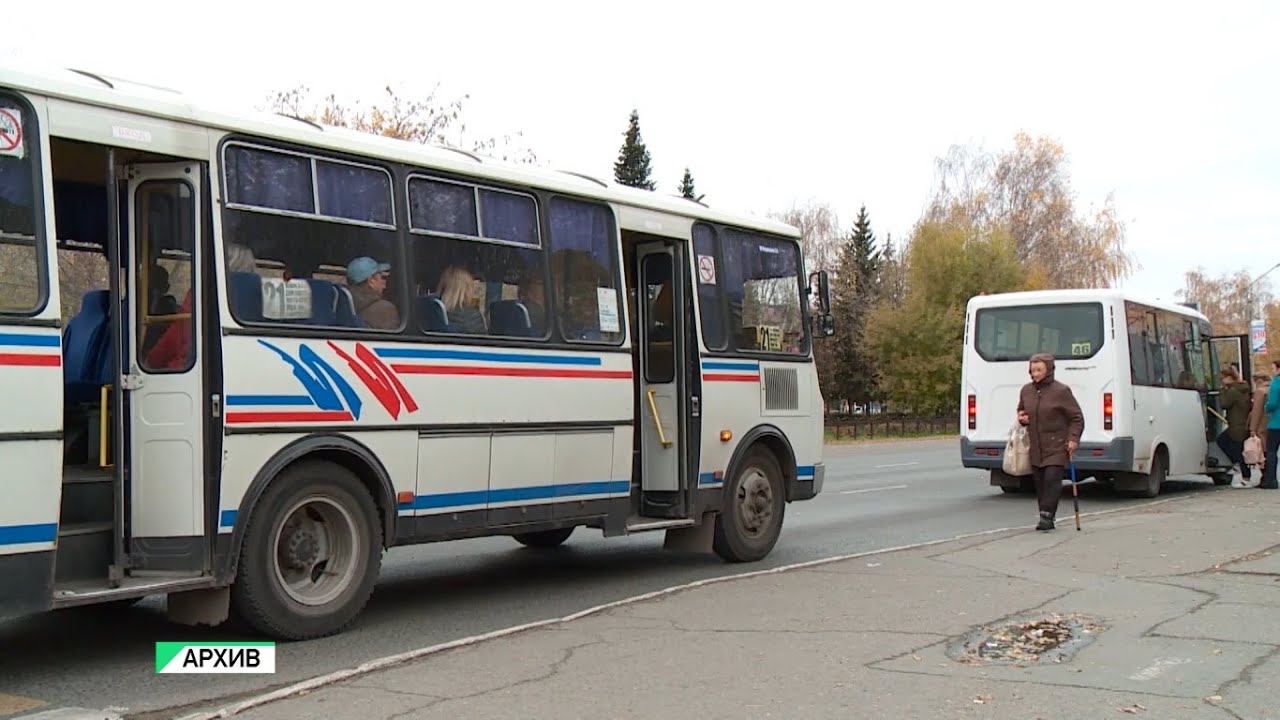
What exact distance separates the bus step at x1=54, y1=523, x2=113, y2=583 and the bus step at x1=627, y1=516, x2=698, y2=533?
4264 mm

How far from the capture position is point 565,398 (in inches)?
383

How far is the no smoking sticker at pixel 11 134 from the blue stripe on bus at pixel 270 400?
1.63 m

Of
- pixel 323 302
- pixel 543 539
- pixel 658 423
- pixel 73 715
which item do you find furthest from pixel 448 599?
pixel 73 715

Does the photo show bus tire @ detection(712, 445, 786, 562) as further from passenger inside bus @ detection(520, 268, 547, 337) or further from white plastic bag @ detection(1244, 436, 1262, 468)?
white plastic bag @ detection(1244, 436, 1262, 468)

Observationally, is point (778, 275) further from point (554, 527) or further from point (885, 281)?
point (885, 281)

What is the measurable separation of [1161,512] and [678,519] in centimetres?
728

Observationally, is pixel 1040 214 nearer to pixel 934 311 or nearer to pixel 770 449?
pixel 934 311

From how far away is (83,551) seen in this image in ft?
23.1

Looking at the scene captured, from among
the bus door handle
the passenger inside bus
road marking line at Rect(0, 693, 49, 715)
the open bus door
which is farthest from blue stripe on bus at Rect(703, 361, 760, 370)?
the open bus door

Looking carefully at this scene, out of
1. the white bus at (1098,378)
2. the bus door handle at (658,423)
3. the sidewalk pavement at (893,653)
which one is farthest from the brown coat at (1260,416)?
the bus door handle at (658,423)

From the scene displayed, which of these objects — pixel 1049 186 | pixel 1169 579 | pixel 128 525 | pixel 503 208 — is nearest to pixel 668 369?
pixel 503 208

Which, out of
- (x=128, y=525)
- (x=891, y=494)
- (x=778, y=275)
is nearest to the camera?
(x=128, y=525)

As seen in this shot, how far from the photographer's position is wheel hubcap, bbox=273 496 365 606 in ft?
25.9

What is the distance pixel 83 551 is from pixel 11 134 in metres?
2.12
